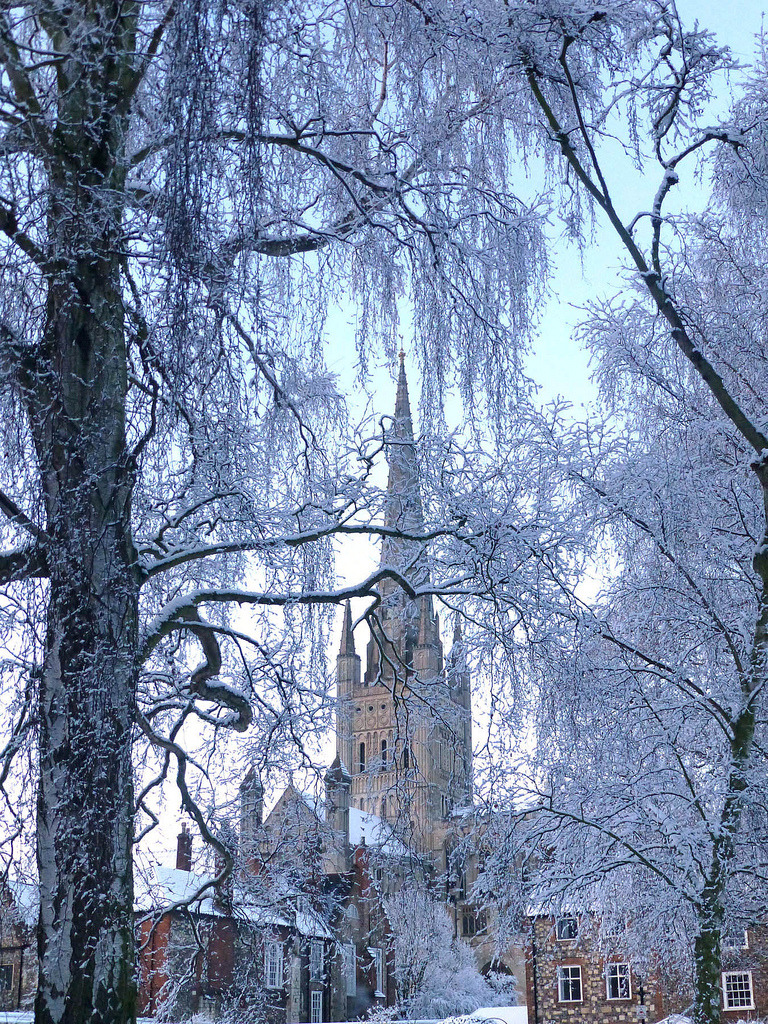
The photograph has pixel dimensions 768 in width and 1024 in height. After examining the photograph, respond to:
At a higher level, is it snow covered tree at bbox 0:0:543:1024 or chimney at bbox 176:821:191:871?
snow covered tree at bbox 0:0:543:1024

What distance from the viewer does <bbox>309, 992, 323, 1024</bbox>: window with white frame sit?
40.0 m

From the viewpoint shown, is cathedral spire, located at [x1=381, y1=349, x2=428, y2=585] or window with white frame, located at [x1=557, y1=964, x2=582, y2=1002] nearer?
cathedral spire, located at [x1=381, y1=349, x2=428, y2=585]

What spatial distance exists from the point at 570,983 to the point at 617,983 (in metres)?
1.68

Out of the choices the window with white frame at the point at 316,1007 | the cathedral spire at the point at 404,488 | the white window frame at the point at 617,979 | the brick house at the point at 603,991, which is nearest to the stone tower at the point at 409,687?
the cathedral spire at the point at 404,488

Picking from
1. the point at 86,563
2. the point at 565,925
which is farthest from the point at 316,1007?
the point at 86,563

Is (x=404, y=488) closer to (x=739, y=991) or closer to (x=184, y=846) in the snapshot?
(x=184, y=846)

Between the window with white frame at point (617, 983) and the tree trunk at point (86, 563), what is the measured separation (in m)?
29.8

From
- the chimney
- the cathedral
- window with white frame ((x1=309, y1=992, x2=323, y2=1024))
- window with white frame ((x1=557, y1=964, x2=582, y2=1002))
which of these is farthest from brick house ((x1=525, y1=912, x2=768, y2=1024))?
the chimney

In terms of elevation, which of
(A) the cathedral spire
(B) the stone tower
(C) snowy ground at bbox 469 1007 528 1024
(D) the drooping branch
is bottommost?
(C) snowy ground at bbox 469 1007 528 1024

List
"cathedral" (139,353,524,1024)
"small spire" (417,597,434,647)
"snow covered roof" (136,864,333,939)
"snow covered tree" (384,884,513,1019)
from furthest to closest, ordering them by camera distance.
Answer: "snow covered tree" (384,884,513,1019) → "snow covered roof" (136,864,333,939) → "small spire" (417,597,434,647) → "cathedral" (139,353,524,1024)

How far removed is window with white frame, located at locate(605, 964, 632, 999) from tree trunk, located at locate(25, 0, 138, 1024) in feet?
97.9

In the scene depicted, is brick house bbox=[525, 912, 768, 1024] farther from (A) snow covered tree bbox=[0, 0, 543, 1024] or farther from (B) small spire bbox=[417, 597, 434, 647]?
(A) snow covered tree bbox=[0, 0, 543, 1024]

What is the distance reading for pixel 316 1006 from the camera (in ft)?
134

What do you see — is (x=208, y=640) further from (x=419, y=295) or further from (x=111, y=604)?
(x=419, y=295)
